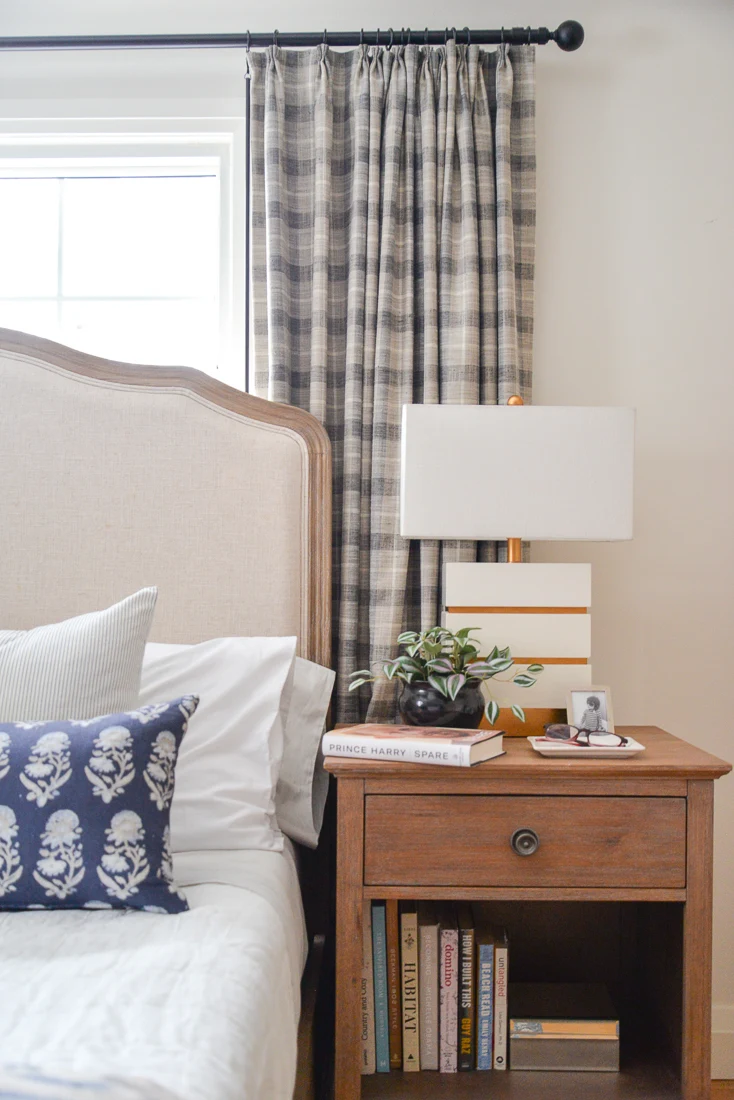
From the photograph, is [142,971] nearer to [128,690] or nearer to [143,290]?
[128,690]

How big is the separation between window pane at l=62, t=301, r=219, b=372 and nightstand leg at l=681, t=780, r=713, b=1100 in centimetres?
144

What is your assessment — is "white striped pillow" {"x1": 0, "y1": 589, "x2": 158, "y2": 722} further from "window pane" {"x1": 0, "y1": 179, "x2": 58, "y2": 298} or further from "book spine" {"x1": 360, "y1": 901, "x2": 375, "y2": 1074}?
"window pane" {"x1": 0, "y1": 179, "x2": 58, "y2": 298}

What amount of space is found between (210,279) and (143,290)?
0.55 feet

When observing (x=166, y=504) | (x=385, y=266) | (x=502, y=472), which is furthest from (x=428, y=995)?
(x=385, y=266)

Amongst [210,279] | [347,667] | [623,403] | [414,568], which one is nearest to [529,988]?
[347,667]

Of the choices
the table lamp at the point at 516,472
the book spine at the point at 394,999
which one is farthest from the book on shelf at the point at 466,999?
the table lamp at the point at 516,472

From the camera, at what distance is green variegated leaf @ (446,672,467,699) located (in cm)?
146

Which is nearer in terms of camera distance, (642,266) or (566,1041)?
(566,1041)

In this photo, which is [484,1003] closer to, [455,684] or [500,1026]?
[500,1026]

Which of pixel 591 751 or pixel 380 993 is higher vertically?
pixel 591 751

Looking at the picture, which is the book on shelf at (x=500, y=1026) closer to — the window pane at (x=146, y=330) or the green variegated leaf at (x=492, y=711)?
the green variegated leaf at (x=492, y=711)

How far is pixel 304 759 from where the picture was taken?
1557 mm

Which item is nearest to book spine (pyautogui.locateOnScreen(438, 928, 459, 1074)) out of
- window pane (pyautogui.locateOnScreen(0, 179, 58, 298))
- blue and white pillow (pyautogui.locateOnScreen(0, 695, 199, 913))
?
blue and white pillow (pyautogui.locateOnScreen(0, 695, 199, 913))

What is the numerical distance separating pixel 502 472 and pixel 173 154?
1.19m
